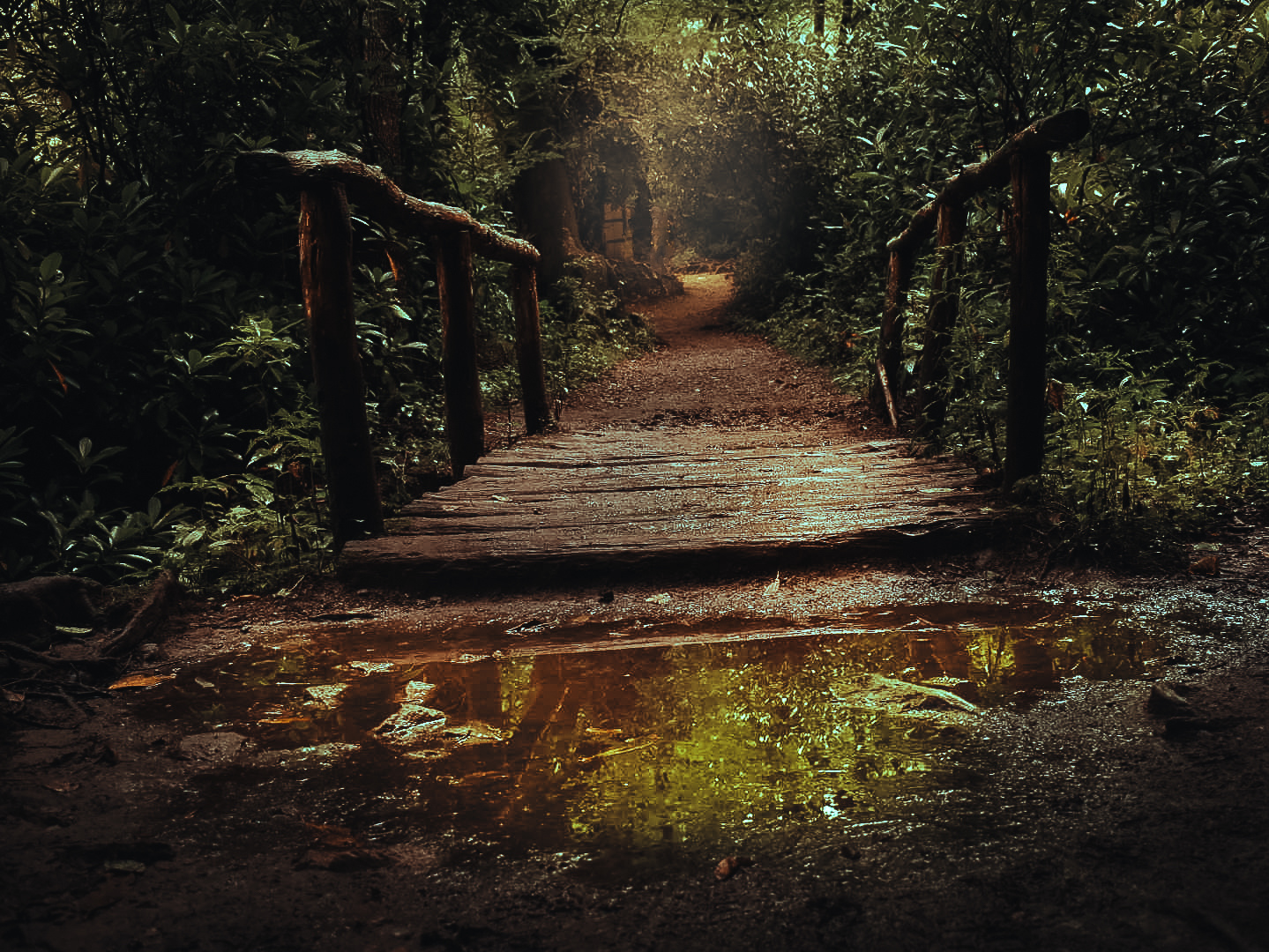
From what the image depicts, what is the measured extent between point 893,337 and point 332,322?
5150 mm

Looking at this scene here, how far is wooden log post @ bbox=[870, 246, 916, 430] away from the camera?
709cm

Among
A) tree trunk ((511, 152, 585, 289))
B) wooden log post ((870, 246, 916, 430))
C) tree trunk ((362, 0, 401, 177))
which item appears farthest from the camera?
tree trunk ((511, 152, 585, 289))

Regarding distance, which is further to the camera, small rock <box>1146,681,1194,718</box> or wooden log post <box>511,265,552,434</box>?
wooden log post <box>511,265,552,434</box>

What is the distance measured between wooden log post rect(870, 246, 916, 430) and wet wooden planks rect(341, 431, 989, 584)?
1.54 meters

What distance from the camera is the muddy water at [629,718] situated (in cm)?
191

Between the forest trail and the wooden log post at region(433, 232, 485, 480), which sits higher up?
the wooden log post at region(433, 232, 485, 480)

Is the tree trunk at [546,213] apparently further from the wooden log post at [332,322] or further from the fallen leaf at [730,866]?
the fallen leaf at [730,866]

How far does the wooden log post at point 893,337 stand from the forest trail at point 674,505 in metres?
0.32

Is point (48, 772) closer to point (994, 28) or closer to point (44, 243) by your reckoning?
point (44, 243)

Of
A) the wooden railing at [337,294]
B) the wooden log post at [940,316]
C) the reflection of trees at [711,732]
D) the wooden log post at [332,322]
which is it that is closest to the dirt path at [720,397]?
the wooden log post at [940,316]

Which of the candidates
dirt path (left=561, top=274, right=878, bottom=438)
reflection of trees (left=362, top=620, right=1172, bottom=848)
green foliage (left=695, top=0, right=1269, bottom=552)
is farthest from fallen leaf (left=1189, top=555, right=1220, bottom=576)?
dirt path (left=561, top=274, right=878, bottom=438)

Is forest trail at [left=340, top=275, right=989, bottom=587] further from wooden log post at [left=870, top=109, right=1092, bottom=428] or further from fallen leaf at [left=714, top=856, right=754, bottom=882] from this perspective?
fallen leaf at [left=714, top=856, right=754, bottom=882]

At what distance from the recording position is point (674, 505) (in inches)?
179

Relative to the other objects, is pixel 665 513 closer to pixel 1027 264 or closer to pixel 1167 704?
pixel 1027 264
